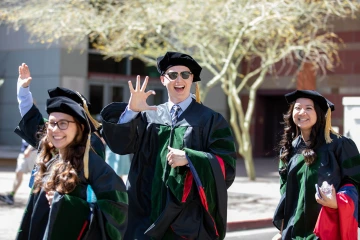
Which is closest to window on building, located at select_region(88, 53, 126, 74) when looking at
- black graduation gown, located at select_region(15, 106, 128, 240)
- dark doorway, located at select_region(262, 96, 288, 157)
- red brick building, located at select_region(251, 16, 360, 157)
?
red brick building, located at select_region(251, 16, 360, 157)

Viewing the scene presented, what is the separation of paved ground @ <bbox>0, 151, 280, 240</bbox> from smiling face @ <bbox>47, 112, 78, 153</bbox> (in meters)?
5.34

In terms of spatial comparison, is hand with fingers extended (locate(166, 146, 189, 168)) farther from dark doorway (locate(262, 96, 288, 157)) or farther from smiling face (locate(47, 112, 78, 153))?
dark doorway (locate(262, 96, 288, 157))

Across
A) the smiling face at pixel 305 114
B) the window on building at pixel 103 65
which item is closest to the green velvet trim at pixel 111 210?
the smiling face at pixel 305 114

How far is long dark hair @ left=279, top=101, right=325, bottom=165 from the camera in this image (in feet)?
17.8

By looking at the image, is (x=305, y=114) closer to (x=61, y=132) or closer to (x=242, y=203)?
(x=61, y=132)

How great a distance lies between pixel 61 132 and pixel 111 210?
56 centimetres

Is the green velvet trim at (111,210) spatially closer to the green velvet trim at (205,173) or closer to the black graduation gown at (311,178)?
the green velvet trim at (205,173)

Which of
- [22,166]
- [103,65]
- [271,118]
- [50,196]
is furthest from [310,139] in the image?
[271,118]

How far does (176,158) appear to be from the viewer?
5062 millimetres

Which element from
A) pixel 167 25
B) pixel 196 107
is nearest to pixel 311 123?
pixel 196 107

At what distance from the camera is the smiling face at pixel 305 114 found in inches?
216

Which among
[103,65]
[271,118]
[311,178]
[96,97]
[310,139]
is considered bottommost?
[311,178]

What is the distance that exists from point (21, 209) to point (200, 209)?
659 centimetres

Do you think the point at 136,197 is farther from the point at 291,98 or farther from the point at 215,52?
the point at 215,52
